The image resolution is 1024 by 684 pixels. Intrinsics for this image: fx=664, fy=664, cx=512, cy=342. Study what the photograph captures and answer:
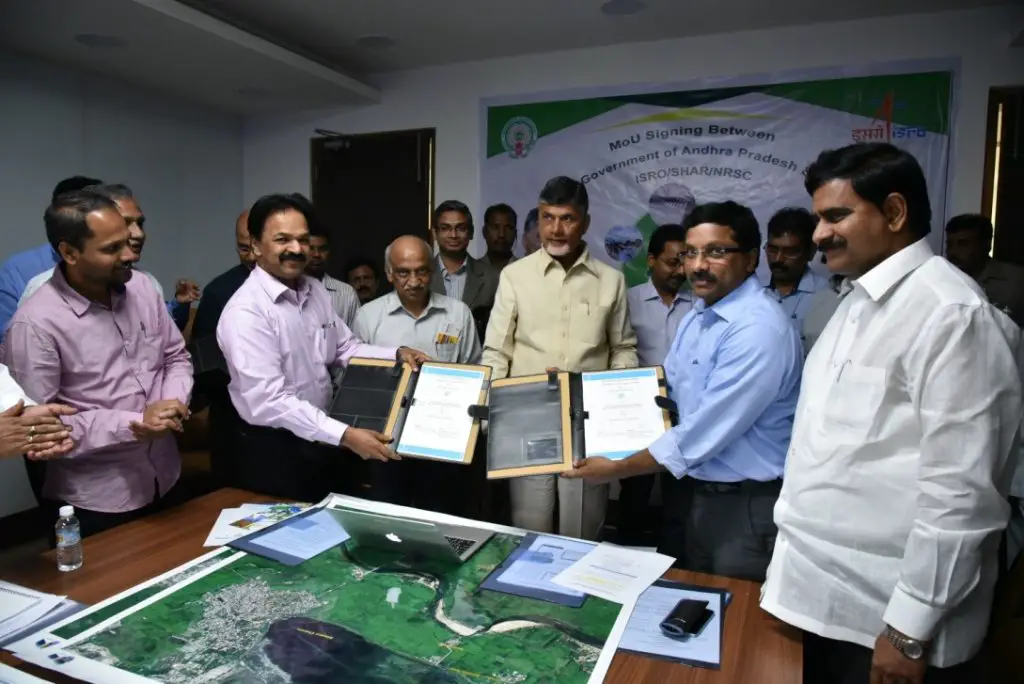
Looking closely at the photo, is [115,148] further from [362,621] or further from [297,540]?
[362,621]

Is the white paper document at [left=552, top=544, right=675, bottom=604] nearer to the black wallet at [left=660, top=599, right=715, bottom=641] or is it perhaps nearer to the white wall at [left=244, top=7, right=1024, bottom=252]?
the black wallet at [left=660, top=599, right=715, bottom=641]

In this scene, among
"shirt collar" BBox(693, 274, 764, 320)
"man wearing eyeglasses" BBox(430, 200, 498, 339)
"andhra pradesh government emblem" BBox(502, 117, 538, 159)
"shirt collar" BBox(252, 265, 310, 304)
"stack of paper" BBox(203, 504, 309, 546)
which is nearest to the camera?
"stack of paper" BBox(203, 504, 309, 546)

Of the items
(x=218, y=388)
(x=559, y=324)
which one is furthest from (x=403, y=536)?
(x=218, y=388)

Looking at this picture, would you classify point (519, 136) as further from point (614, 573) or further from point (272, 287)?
point (614, 573)

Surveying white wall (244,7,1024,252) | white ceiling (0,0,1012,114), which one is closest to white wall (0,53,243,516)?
white ceiling (0,0,1012,114)

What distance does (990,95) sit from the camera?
3756 millimetres

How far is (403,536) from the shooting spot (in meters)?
1.57

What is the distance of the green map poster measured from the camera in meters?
1.19

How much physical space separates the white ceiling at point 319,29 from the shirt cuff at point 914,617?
3.42m

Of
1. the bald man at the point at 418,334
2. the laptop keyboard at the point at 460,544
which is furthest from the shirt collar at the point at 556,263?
the laptop keyboard at the point at 460,544

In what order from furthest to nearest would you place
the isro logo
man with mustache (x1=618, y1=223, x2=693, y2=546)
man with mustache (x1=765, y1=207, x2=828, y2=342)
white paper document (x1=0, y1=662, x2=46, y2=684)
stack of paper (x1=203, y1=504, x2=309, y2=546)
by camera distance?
the isro logo → man with mustache (x1=618, y1=223, x2=693, y2=546) → man with mustache (x1=765, y1=207, x2=828, y2=342) → stack of paper (x1=203, y1=504, x2=309, y2=546) → white paper document (x1=0, y1=662, x2=46, y2=684)

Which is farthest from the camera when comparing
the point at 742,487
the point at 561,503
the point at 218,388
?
the point at 218,388

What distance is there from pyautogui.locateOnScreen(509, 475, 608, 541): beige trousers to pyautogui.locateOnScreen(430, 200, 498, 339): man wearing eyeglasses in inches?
49.0

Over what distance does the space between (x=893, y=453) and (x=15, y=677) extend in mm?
1640
